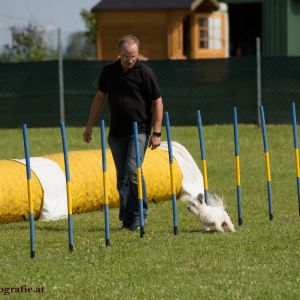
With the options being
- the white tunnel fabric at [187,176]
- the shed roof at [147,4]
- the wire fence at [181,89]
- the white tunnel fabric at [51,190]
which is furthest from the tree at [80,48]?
the white tunnel fabric at [51,190]

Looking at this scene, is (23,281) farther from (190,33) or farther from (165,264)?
(190,33)

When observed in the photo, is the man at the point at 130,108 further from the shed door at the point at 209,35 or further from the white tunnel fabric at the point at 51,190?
the shed door at the point at 209,35

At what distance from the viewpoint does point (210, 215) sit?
9.93 meters

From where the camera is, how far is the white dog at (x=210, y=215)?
994 centimetres

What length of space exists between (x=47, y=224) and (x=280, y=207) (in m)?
2.78

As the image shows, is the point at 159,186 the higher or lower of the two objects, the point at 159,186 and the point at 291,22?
the lower

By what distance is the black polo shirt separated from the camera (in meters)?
10.1

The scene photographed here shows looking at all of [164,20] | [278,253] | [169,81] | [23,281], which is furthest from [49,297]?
[164,20]

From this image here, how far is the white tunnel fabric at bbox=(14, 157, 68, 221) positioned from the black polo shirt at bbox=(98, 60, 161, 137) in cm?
179

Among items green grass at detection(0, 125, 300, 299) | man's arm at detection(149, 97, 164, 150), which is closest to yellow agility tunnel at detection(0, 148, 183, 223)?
green grass at detection(0, 125, 300, 299)

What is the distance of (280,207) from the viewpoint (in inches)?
480

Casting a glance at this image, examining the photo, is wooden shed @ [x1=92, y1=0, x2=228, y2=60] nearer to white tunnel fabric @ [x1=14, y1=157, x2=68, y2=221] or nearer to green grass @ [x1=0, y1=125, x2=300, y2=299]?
green grass @ [x1=0, y1=125, x2=300, y2=299]

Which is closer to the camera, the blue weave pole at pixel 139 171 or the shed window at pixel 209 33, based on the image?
the blue weave pole at pixel 139 171

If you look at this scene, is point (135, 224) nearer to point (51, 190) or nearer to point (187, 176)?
point (51, 190)
